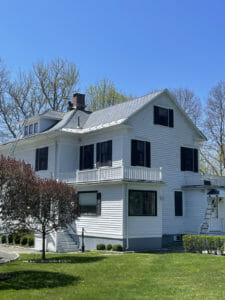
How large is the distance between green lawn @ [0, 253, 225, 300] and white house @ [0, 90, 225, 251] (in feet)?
15.8

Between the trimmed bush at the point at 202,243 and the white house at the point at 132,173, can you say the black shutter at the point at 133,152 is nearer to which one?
the white house at the point at 132,173

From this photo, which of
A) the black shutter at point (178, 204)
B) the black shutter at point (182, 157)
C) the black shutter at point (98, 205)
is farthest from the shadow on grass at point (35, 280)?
the black shutter at point (182, 157)

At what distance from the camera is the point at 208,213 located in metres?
24.2

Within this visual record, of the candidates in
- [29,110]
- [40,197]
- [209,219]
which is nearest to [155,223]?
[209,219]

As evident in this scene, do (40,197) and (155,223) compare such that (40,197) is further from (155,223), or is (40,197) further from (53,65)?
(53,65)

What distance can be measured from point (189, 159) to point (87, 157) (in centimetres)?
718

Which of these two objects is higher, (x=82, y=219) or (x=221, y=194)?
(x=221, y=194)

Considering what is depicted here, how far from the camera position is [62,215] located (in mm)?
17312

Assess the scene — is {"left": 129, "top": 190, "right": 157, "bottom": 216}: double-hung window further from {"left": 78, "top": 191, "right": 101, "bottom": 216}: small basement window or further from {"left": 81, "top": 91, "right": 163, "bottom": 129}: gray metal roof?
{"left": 81, "top": 91, "right": 163, "bottom": 129}: gray metal roof

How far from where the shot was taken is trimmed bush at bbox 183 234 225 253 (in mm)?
A: 18016

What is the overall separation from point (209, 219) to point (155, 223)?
4.58 meters

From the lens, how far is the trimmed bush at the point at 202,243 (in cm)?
1802

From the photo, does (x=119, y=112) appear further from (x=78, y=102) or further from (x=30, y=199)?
(x=30, y=199)

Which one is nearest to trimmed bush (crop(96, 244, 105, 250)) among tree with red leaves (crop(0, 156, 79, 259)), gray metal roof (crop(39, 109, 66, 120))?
tree with red leaves (crop(0, 156, 79, 259))
